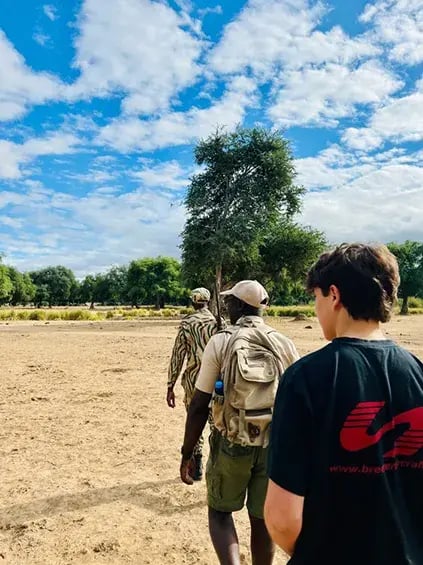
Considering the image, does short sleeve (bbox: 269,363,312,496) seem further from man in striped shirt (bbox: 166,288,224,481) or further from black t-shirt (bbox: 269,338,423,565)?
man in striped shirt (bbox: 166,288,224,481)

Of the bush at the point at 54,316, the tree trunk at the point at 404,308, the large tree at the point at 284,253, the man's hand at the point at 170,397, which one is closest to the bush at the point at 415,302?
the tree trunk at the point at 404,308

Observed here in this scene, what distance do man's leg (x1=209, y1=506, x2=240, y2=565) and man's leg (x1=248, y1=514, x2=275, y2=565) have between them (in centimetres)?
13

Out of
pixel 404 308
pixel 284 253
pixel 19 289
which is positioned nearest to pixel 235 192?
pixel 284 253

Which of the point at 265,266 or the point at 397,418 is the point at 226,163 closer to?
the point at 265,266

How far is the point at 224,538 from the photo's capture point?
2.61m

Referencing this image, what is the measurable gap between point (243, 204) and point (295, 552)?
3134cm

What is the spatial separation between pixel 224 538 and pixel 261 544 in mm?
234

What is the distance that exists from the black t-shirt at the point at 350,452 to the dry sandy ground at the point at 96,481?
7.71 ft

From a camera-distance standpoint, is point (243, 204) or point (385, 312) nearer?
point (385, 312)

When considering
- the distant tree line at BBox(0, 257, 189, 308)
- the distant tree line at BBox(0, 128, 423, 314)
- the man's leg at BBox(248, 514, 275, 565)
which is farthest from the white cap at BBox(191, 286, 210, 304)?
the distant tree line at BBox(0, 257, 189, 308)

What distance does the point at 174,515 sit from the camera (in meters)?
4.03

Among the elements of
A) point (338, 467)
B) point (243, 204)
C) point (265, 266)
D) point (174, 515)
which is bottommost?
point (174, 515)

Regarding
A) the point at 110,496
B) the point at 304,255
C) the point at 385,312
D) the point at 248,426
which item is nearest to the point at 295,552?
the point at 385,312

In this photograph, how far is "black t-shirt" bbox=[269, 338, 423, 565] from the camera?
1335 mm
